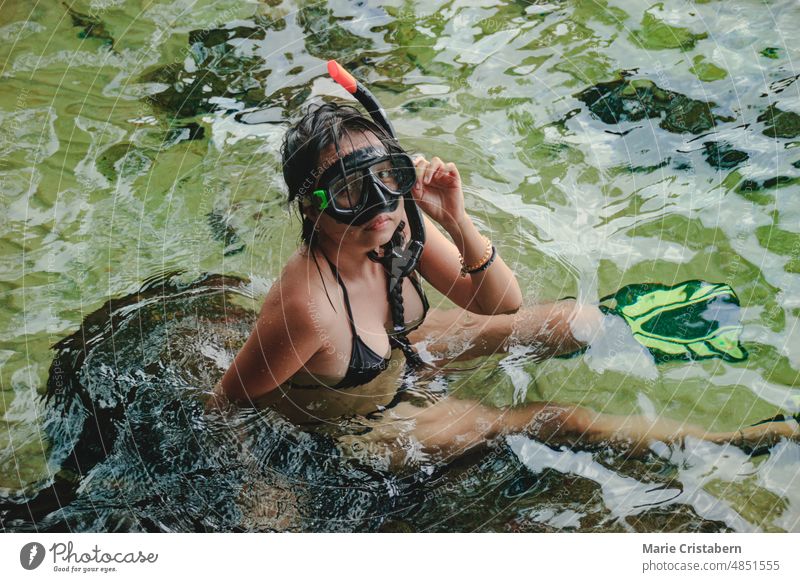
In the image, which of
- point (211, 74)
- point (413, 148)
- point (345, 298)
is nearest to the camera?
point (345, 298)

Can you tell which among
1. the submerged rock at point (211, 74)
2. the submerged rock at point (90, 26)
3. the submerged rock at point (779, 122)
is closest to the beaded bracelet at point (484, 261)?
the submerged rock at point (779, 122)

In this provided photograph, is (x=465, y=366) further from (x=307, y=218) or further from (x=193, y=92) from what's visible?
(x=193, y=92)

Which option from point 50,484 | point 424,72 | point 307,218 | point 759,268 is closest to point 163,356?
point 50,484

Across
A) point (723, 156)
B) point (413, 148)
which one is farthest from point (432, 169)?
point (723, 156)

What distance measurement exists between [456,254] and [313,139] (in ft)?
2.55

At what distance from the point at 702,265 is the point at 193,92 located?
2.55 metres

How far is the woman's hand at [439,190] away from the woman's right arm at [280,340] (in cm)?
49

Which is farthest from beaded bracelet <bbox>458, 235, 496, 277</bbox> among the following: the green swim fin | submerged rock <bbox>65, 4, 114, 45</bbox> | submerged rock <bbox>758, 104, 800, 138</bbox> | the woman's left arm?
submerged rock <bbox>65, 4, 114, 45</bbox>

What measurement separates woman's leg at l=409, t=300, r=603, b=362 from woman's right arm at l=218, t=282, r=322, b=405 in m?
0.68

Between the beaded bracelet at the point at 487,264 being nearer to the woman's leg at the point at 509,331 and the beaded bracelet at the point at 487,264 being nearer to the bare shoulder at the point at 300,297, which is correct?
the woman's leg at the point at 509,331

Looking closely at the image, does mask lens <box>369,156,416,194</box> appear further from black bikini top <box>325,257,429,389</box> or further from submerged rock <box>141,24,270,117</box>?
submerged rock <box>141,24,270,117</box>

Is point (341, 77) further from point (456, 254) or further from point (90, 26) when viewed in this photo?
point (90, 26)

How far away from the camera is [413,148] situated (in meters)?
3.69
